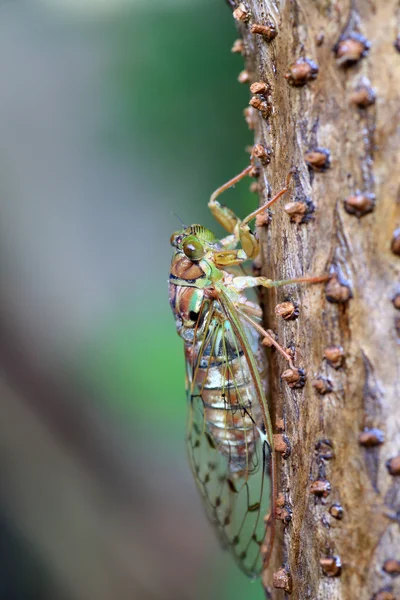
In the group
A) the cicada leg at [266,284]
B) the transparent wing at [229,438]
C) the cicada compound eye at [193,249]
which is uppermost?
the cicada compound eye at [193,249]

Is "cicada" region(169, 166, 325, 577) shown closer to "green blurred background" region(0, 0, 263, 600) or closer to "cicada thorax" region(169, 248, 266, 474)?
"cicada thorax" region(169, 248, 266, 474)

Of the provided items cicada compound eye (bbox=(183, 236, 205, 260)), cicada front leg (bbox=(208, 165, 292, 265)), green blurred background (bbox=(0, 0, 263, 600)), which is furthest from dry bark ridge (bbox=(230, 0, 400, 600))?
green blurred background (bbox=(0, 0, 263, 600))

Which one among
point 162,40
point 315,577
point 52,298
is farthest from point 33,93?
point 315,577

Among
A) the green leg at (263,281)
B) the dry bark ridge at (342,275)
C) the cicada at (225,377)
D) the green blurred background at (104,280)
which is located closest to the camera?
the dry bark ridge at (342,275)

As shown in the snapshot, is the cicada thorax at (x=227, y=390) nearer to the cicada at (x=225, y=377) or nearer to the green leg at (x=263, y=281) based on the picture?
the cicada at (x=225, y=377)

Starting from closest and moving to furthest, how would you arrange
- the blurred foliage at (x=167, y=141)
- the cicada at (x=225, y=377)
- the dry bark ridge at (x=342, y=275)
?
the dry bark ridge at (x=342, y=275) < the cicada at (x=225, y=377) < the blurred foliage at (x=167, y=141)

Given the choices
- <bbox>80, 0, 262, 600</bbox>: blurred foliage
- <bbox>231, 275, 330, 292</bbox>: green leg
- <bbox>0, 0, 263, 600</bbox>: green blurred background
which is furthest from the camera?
<bbox>0, 0, 263, 600</bbox>: green blurred background

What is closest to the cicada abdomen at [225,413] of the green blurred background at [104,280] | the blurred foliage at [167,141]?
the blurred foliage at [167,141]

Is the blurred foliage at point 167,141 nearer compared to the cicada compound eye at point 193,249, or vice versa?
the cicada compound eye at point 193,249
